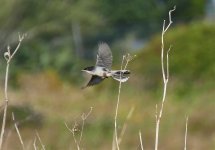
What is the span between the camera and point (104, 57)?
253 cm

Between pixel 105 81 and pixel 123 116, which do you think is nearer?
pixel 123 116

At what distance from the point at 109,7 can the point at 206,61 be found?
1660 centimetres

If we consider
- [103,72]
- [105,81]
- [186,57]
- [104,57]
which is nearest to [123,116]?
[105,81]

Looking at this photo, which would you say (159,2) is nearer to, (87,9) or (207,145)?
(87,9)

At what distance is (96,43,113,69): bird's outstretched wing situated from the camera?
248 cm

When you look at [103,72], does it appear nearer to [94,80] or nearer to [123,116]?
[94,80]

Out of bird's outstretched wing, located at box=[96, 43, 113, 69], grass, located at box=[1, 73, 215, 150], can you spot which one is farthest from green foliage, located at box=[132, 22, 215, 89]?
bird's outstretched wing, located at box=[96, 43, 113, 69]

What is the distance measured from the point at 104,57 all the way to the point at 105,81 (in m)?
13.5

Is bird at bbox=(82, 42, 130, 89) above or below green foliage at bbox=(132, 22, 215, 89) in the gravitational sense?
below

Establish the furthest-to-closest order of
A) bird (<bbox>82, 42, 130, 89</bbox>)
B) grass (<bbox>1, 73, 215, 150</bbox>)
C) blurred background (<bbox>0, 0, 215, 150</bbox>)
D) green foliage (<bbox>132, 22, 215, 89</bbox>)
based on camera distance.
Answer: green foliage (<bbox>132, 22, 215, 89</bbox>) < blurred background (<bbox>0, 0, 215, 150</bbox>) < grass (<bbox>1, 73, 215, 150</bbox>) < bird (<bbox>82, 42, 130, 89</bbox>)

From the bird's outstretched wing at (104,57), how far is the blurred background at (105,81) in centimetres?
26

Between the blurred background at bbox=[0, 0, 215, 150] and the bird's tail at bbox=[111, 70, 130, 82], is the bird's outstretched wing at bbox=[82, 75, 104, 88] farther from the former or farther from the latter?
the blurred background at bbox=[0, 0, 215, 150]

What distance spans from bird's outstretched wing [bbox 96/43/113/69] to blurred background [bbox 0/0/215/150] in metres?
0.26

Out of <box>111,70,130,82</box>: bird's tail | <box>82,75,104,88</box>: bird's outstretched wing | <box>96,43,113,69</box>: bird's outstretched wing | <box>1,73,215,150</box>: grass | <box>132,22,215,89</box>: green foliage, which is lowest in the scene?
<box>82,75,104,88</box>: bird's outstretched wing
